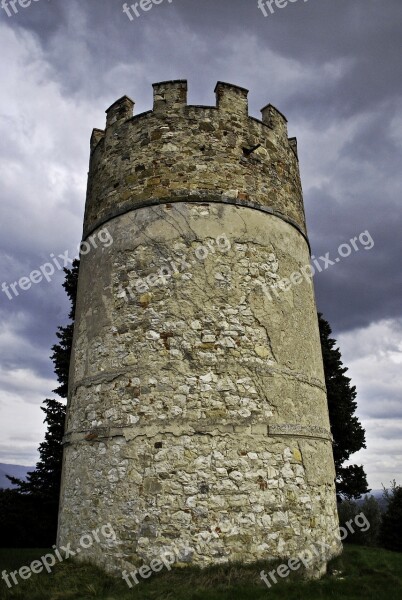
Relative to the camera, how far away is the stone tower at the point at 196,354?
658cm

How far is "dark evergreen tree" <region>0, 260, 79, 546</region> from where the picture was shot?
1395 centimetres

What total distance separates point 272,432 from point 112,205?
4.88 m

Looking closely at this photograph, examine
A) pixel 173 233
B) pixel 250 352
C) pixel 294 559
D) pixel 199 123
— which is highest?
pixel 199 123

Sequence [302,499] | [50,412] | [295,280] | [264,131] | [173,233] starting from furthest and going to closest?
[50,412] < [264,131] < [295,280] < [173,233] < [302,499]

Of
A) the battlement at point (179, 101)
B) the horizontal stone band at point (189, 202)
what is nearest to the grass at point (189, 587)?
the horizontal stone band at point (189, 202)

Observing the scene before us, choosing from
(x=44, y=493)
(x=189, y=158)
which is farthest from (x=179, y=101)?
(x=44, y=493)

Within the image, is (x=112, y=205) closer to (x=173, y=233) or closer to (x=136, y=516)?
(x=173, y=233)

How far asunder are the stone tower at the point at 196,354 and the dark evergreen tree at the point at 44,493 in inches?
267

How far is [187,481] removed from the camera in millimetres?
6555

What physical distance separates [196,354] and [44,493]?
31.1 feet

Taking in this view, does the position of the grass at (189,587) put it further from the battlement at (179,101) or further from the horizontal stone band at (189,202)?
the battlement at (179,101)

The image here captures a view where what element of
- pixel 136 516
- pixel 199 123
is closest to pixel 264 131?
pixel 199 123

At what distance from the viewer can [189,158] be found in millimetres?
8367

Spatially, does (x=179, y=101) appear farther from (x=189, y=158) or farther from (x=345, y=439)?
(x=345, y=439)
